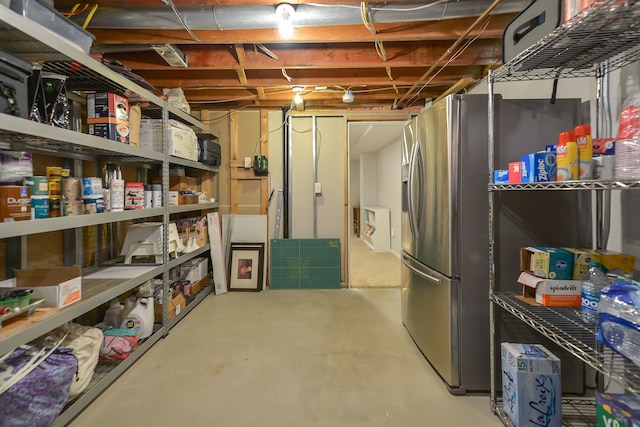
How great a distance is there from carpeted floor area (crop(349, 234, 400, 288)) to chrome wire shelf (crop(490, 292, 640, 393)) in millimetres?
2386

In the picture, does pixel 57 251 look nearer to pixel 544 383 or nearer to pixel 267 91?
pixel 267 91

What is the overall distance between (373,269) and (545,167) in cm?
Answer: 354

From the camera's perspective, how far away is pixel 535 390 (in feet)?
4.53

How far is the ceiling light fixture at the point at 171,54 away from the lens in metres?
2.28

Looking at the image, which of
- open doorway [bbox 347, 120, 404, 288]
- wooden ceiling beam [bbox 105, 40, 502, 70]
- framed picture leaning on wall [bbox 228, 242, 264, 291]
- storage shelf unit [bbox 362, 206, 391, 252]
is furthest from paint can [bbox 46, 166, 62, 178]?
storage shelf unit [bbox 362, 206, 391, 252]

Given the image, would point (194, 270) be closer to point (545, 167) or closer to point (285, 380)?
point (285, 380)

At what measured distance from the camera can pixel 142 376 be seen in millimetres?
1897

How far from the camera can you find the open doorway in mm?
4285

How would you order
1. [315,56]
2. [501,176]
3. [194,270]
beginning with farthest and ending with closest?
1. [194,270]
2. [315,56]
3. [501,176]

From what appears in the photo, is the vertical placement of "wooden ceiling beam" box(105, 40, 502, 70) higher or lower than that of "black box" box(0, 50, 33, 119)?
higher

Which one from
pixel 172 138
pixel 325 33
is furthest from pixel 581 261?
pixel 172 138

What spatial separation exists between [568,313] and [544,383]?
370 millimetres

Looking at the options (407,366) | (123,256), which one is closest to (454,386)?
(407,366)

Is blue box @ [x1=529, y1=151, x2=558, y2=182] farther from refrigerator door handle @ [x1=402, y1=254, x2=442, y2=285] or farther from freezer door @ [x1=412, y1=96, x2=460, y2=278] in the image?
refrigerator door handle @ [x1=402, y1=254, x2=442, y2=285]
